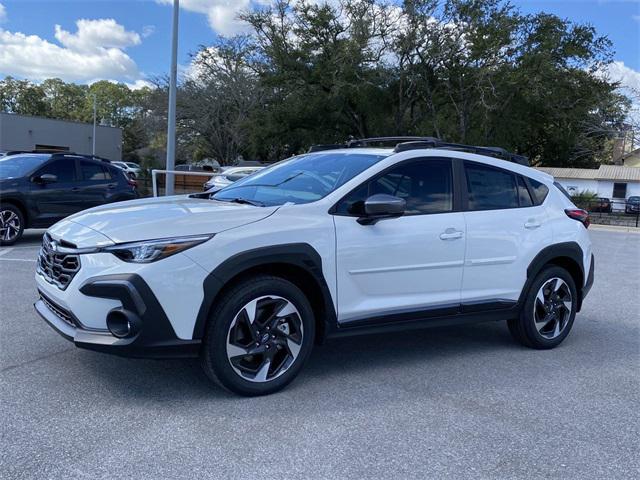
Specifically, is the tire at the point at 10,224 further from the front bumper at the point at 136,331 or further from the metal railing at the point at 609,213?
the metal railing at the point at 609,213

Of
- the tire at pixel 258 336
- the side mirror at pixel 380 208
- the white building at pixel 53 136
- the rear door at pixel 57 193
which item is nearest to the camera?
the tire at pixel 258 336

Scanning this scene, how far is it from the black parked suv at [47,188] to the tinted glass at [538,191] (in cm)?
837

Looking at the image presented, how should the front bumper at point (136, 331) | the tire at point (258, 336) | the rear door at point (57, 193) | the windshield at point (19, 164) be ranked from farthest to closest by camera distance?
1. the rear door at point (57, 193)
2. the windshield at point (19, 164)
3. the tire at point (258, 336)
4. the front bumper at point (136, 331)

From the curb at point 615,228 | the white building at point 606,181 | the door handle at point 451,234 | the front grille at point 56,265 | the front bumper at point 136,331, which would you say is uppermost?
the white building at point 606,181

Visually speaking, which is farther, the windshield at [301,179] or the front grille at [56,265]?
the windshield at [301,179]

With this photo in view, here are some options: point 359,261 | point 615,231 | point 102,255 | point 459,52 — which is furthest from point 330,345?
point 459,52

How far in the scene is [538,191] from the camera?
5469 mm

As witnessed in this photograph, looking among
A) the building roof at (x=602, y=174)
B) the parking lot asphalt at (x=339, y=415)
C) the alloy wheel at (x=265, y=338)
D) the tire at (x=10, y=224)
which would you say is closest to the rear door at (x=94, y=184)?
the tire at (x=10, y=224)

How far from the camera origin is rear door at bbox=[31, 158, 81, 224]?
10.4 m

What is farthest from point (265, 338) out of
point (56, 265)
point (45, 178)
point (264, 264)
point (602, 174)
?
point (602, 174)

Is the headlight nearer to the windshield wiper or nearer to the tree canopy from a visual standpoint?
the windshield wiper

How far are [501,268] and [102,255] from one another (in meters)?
3.17

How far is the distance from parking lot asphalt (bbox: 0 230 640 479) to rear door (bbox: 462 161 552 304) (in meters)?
0.61

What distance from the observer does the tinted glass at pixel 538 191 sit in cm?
543
